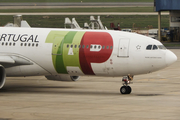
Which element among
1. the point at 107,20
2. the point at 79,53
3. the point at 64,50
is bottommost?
the point at 79,53

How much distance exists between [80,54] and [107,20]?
7309 cm

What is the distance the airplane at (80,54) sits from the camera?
22.9 metres

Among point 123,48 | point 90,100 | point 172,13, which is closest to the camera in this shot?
point 90,100

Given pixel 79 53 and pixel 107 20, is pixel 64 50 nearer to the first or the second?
pixel 79 53

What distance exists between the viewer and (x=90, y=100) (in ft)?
70.4

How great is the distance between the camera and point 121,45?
23234 millimetres

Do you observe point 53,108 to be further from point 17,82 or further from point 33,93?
point 17,82

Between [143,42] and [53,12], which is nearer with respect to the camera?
[143,42]

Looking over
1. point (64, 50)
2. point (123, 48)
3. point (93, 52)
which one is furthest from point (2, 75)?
point (123, 48)

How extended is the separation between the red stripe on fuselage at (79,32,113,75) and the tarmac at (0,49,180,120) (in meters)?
1.68

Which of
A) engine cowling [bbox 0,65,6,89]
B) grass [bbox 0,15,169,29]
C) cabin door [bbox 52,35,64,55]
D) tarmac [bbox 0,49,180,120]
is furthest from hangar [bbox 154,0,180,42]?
engine cowling [bbox 0,65,6,89]

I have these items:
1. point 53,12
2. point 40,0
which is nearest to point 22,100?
point 53,12

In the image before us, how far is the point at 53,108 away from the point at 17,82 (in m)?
12.1

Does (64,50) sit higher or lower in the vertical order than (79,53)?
higher
